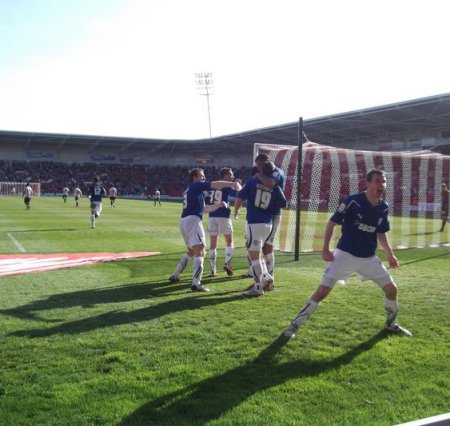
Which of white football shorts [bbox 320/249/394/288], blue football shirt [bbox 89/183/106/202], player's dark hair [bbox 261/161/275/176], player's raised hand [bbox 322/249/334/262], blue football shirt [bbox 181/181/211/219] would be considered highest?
player's dark hair [bbox 261/161/275/176]

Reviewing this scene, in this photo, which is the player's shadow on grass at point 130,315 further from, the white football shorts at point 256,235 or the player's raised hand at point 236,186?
the player's raised hand at point 236,186

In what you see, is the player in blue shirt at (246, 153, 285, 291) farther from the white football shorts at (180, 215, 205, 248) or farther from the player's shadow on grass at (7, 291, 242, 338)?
the white football shorts at (180, 215, 205, 248)

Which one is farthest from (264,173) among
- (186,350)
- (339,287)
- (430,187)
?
(430,187)

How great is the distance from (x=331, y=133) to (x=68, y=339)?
151ft

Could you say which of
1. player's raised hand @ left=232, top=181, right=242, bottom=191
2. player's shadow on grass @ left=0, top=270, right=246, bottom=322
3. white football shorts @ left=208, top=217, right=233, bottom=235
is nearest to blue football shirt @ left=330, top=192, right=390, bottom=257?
player's raised hand @ left=232, top=181, right=242, bottom=191

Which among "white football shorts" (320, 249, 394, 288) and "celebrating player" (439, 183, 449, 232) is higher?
"white football shorts" (320, 249, 394, 288)

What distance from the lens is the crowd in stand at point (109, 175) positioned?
218ft

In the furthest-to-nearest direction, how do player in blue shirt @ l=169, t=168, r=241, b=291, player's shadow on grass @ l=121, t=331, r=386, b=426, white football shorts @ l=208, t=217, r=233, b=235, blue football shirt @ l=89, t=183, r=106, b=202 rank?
blue football shirt @ l=89, t=183, r=106, b=202 < white football shorts @ l=208, t=217, r=233, b=235 < player in blue shirt @ l=169, t=168, r=241, b=291 < player's shadow on grass @ l=121, t=331, r=386, b=426

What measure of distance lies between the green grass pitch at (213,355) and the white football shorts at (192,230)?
81cm

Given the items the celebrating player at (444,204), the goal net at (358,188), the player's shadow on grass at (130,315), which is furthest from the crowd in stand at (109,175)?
the player's shadow on grass at (130,315)

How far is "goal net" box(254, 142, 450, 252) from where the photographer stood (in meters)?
15.5

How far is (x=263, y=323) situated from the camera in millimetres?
6117

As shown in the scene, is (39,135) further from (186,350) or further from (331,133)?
(186,350)

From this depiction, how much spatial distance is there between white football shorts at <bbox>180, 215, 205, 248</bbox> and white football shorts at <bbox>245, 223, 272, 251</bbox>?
866mm
